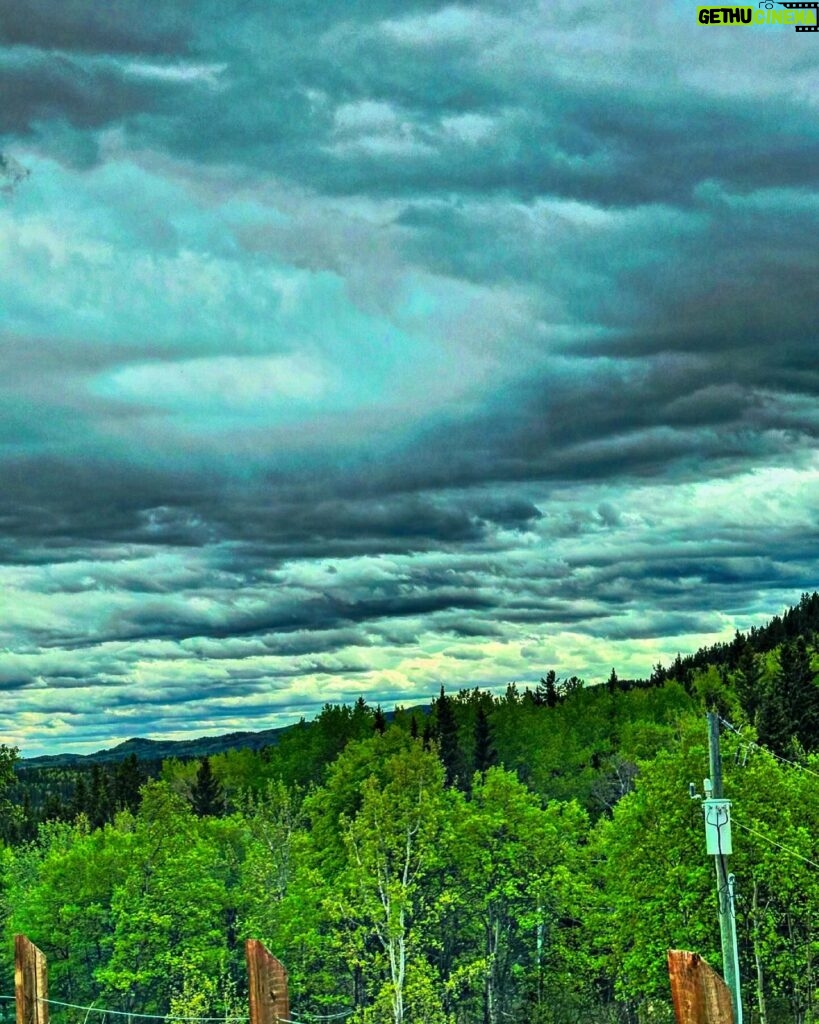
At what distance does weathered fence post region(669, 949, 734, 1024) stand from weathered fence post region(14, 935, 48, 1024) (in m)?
4.93

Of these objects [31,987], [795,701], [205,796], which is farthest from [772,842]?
[205,796]

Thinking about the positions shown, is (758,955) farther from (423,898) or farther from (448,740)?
(448,740)

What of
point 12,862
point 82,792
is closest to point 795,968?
point 12,862

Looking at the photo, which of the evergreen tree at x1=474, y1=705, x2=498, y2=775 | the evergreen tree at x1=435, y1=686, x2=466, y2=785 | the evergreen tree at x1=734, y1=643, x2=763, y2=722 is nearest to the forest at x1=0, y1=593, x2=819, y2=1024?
the evergreen tree at x1=734, y1=643, x2=763, y2=722

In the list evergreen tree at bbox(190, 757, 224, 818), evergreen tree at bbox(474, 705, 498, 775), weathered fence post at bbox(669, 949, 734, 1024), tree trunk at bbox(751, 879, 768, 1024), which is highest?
weathered fence post at bbox(669, 949, 734, 1024)

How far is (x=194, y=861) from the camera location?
225ft

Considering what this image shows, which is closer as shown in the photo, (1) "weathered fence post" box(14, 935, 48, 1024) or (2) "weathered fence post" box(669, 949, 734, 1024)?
(2) "weathered fence post" box(669, 949, 734, 1024)

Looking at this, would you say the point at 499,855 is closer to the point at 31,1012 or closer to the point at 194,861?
the point at 194,861

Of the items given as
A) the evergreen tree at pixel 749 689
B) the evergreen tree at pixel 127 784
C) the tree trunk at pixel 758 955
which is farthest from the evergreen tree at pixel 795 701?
the evergreen tree at pixel 127 784

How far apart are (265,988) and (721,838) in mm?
27205

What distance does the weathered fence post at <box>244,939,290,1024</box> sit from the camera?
18.2 feet

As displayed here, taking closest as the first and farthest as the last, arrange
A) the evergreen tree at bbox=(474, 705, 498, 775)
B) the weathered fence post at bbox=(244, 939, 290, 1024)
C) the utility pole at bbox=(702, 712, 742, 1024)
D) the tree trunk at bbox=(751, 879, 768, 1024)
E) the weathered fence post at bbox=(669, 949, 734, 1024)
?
the weathered fence post at bbox=(669, 949, 734, 1024) < the weathered fence post at bbox=(244, 939, 290, 1024) < the utility pole at bbox=(702, 712, 742, 1024) < the tree trunk at bbox=(751, 879, 768, 1024) < the evergreen tree at bbox=(474, 705, 498, 775)

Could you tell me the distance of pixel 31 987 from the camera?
309 inches

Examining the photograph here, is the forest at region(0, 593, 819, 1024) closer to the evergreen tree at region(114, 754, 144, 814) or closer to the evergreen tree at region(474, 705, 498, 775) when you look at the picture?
the evergreen tree at region(474, 705, 498, 775)
